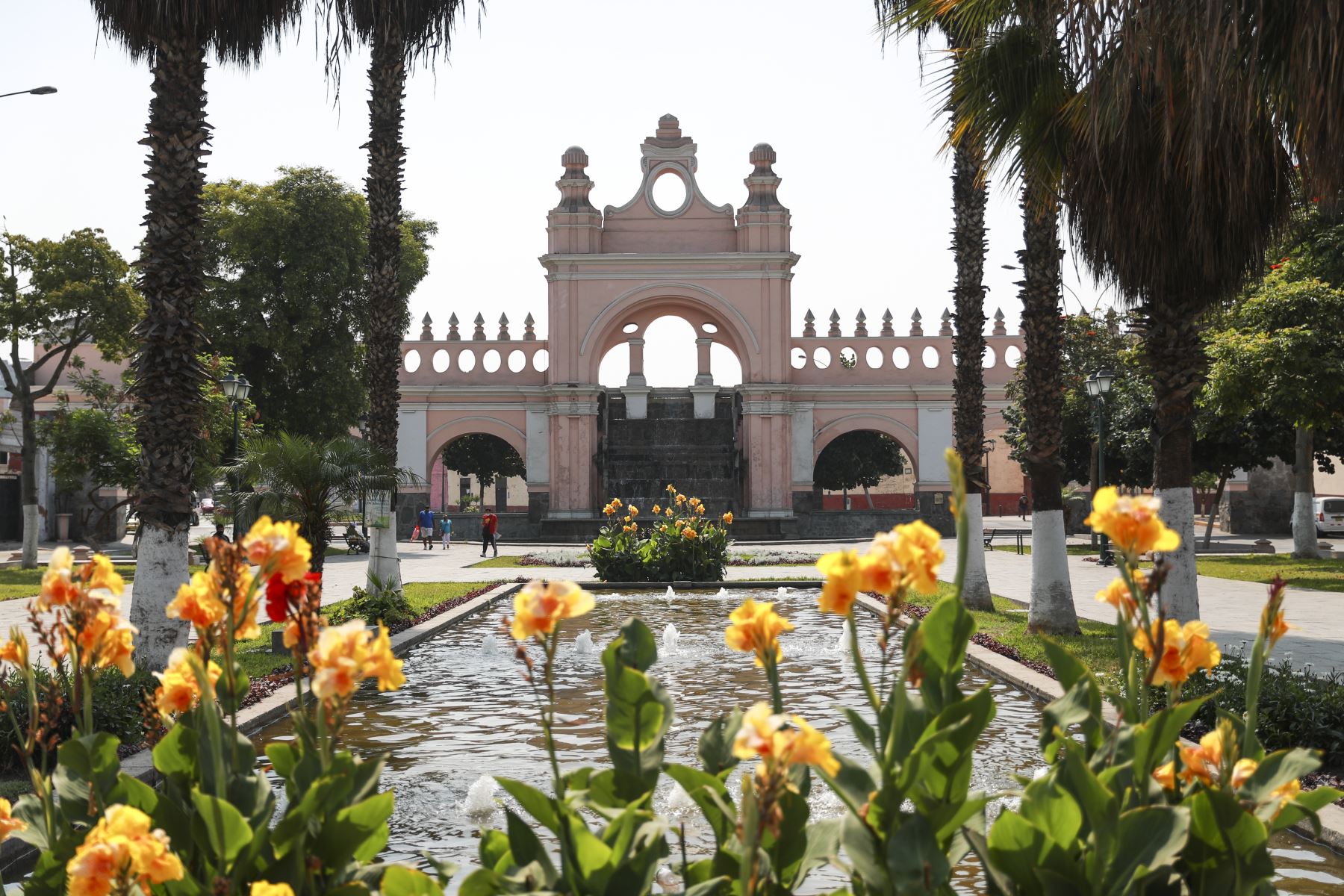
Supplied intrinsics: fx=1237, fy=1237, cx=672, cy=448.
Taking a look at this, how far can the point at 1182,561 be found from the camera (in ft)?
29.0

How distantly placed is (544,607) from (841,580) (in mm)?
586

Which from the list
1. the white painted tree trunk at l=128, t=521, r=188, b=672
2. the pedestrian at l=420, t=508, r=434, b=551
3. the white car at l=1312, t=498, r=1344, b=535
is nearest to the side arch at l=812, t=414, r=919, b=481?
the pedestrian at l=420, t=508, r=434, b=551

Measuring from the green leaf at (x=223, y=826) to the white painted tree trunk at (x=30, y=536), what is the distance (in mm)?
24429

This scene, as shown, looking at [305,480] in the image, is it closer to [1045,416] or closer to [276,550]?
[1045,416]

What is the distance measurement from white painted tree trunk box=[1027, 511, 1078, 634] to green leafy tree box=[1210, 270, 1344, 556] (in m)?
7.71

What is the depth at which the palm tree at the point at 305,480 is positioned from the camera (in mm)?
11875

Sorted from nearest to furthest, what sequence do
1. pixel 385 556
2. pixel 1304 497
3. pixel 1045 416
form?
1. pixel 1045 416
2. pixel 385 556
3. pixel 1304 497

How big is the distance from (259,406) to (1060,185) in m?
27.7

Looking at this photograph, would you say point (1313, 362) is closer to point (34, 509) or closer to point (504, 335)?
point (34, 509)

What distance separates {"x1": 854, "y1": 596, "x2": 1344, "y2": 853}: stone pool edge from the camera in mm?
5180

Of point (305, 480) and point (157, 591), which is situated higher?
point (305, 480)

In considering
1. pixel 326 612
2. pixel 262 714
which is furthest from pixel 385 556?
pixel 262 714

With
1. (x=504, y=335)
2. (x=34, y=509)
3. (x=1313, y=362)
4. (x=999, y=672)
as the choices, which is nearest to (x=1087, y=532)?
(x=504, y=335)

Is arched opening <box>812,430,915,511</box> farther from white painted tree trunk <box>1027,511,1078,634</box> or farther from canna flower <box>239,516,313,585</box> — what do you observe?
canna flower <box>239,516,313,585</box>
